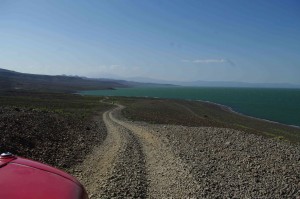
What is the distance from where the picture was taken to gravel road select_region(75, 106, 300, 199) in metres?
12.9

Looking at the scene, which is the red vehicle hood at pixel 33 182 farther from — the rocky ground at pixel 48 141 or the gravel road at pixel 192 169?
the rocky ground at pixel 48 141

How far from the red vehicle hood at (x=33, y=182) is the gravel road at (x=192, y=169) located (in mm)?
5829

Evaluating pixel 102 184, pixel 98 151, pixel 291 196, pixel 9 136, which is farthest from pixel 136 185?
pixel 9 136

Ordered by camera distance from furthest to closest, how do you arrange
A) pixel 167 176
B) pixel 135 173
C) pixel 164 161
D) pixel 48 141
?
pixel 48 141 < pixel 164 161 < pixel 135 173 < pixel 167 176

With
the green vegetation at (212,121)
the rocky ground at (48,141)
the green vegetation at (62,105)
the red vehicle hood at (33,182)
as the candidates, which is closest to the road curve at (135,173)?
the rocky ground at (48,141)

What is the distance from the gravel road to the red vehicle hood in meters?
5.83

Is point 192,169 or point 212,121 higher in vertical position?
point 192,169

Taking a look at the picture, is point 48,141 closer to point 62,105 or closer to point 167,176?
point 167,176

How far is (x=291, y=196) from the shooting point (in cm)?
1302

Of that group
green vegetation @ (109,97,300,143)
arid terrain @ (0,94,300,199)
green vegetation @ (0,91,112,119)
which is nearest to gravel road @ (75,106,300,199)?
arid terrain @ (0,94,300,199)

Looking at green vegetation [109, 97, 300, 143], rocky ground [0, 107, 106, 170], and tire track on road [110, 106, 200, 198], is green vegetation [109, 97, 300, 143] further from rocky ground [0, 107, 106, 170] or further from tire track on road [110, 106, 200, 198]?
tire track on road [110, 106, 200, 198]

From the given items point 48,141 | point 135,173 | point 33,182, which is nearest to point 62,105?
point 48,141

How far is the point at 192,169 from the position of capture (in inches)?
607

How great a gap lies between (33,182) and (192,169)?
10.9 m
